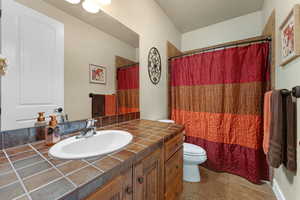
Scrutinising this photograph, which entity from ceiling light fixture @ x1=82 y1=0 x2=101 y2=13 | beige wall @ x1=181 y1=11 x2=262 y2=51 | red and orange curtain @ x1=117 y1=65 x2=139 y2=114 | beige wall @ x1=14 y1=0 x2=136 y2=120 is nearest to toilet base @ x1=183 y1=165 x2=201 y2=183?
red and orange curtain @ x1=117 y1=65 x2=139 y2=114

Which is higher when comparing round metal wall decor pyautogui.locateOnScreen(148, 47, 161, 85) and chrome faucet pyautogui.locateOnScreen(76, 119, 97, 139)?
round metal wall decor pyautogui.locateOnScreen(148, 47, 161, 85)

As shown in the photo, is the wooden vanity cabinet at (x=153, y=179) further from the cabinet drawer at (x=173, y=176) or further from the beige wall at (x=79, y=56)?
the beige wall at (x=79, y=56)

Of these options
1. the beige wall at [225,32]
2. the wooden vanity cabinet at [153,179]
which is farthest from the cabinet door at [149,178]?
the beige wall at [225,32]

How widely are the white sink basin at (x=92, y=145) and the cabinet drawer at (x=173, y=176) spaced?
1.40ft

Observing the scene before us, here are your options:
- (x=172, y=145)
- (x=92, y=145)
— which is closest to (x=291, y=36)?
(x=172, y=145)

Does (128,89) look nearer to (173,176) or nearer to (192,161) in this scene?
(173,176)

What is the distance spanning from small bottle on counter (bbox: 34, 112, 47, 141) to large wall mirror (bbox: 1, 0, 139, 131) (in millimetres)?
22

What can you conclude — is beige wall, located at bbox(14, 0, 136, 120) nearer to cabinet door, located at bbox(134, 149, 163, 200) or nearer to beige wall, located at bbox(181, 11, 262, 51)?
cabinet door, located at bbox(134, 149, 163, 200)

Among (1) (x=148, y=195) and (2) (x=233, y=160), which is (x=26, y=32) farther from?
(2) (x=233, y=160)

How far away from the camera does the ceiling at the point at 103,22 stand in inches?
34.6

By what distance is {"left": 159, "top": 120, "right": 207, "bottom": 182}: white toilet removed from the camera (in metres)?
1.47

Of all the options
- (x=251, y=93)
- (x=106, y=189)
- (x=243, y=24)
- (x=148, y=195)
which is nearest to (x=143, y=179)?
(x=148, y=195)

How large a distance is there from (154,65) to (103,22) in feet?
2.95

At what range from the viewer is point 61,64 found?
0.86 meters
